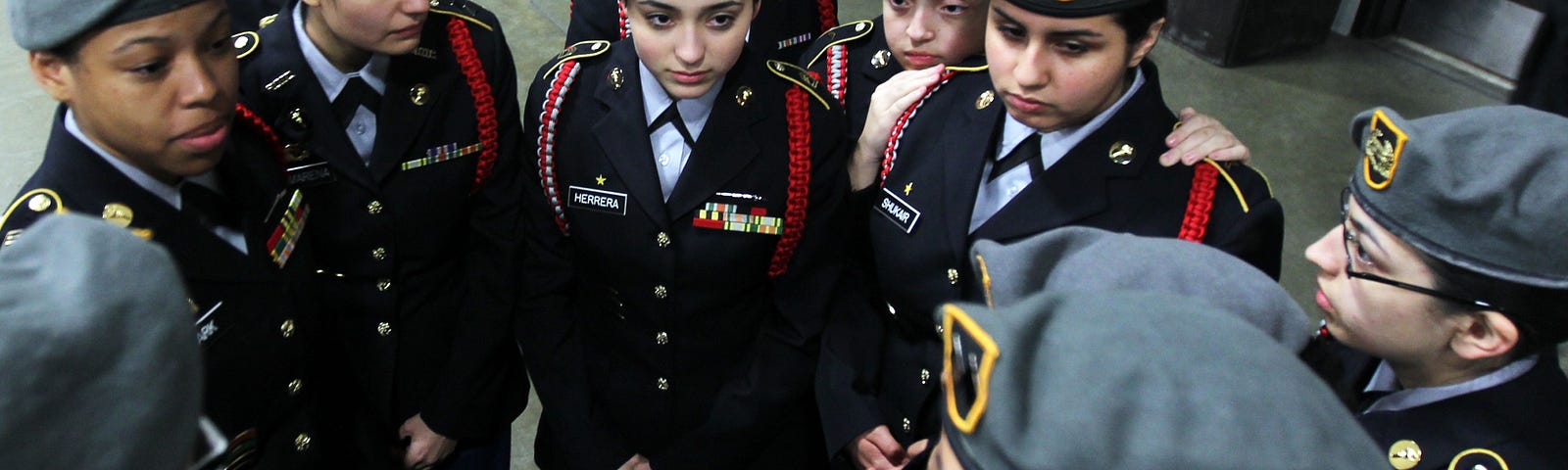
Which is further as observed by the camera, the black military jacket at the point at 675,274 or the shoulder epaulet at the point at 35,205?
the black military jacket at the point at 675,274

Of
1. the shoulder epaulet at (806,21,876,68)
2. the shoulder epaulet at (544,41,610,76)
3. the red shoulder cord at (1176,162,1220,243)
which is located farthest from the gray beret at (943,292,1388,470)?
the shoulder epaulet at (806,21,876,68)

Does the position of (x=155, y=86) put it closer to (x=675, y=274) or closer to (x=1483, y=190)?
(x=675, y=274)

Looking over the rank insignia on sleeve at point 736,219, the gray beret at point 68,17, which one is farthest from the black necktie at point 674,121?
the gray beret at point 68,17

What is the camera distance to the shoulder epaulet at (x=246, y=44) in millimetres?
1853

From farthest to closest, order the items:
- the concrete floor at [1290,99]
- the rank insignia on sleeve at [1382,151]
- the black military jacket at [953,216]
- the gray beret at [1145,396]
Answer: the concrete floor at [1290,99] → the black military jacket at [953,216] → the rank insignia on sleeve at [1382,151] → the gray beret at [1145,396]

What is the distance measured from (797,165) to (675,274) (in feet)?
0.91

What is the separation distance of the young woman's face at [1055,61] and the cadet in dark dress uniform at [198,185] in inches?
43.5

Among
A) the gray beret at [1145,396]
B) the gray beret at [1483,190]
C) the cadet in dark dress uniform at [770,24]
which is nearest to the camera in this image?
the gray beret at [1145,396]

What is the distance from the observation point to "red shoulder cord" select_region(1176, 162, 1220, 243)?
64.5 inches

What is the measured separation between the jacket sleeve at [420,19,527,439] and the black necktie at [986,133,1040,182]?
2.92 feet

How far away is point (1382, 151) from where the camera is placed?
4.54 ft

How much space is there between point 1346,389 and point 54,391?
156 centimetres

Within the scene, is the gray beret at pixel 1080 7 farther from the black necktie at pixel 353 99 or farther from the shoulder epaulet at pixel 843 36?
the black necktie at pixel 353 99

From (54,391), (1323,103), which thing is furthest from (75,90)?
(1323,103)
